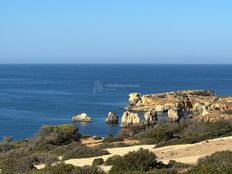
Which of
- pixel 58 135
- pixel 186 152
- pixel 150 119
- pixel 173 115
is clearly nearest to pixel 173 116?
pixel 173 115

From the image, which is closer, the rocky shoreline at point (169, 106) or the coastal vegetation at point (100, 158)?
the coastal vegetation at point (100, 158)

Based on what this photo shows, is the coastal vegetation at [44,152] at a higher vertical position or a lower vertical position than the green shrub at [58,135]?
higher

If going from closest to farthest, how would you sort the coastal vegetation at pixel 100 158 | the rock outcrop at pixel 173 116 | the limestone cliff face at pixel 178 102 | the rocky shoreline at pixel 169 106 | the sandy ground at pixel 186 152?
the coastal vegetation at pixel 100 158 → the sandy ground at pixel 186 152 → the rocky shoreline at pixel 169 106 → the rock outcrop at pixel 173 116 → the limestone cliff face at pixel 178 102

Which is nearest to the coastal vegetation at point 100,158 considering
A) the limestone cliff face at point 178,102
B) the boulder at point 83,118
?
the boulder at point 83,118

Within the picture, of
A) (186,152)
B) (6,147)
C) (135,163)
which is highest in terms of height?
(135,163)

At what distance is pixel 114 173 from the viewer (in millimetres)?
15969

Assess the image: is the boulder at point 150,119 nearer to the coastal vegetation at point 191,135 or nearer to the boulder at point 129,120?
the boulder at point 129,120

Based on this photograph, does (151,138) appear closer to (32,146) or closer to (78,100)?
(32,146)

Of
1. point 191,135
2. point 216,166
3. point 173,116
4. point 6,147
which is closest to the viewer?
point 216,166

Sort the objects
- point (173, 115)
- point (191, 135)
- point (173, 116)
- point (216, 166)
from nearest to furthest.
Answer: point (216, 166) < point (191, 135) < point (173, 116) < point (173, 115)

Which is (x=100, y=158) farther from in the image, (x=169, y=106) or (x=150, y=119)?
(x=169, y=106)

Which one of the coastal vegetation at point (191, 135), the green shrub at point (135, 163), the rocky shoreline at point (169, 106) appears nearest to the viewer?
the green shrub at point (135, 163)

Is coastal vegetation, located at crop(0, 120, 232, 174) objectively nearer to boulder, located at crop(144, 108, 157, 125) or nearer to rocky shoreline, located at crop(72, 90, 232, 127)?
boulder, located at crop(144, 108, 157, 125)

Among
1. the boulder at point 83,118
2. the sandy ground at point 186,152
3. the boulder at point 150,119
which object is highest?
the sandy ground at point 186,152
